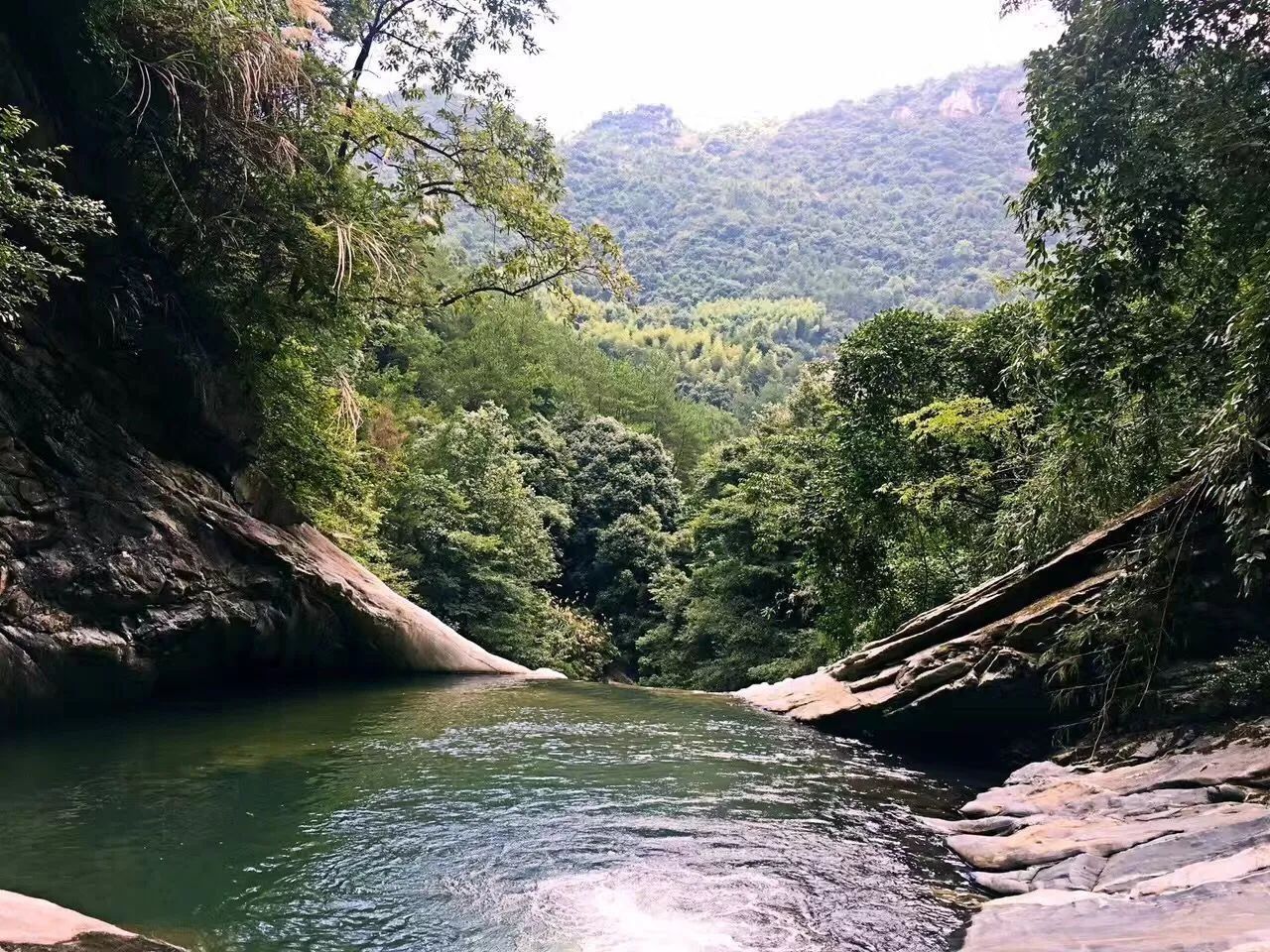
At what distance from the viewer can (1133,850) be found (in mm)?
6055

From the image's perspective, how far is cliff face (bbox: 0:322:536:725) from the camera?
1132 cm

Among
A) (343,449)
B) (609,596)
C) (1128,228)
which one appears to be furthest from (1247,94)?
(609,596)

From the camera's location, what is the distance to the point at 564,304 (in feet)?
61.5

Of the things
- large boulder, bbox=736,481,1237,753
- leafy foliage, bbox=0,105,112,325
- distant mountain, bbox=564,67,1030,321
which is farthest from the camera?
distant mountain, bbox=564,67,1030,321

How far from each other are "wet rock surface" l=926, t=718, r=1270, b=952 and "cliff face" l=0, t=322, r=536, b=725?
1102cm

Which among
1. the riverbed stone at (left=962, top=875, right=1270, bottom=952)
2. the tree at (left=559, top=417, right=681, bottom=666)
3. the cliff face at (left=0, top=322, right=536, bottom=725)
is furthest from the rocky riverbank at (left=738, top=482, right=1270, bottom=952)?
the tree at (left=559, top=417, right=681, bottom=666)

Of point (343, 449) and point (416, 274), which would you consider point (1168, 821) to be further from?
point (343, 449)

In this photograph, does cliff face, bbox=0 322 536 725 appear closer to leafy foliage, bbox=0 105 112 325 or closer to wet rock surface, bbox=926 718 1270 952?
leafy foliage, bbox=0 105 112 325

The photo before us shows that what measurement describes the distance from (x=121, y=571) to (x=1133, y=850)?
12627 millimetres

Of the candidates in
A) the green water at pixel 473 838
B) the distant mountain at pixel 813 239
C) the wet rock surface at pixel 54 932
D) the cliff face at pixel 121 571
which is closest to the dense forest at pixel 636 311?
the cliff face at pixel 121 571

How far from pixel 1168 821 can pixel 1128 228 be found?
509cm

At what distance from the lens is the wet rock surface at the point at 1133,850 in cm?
471

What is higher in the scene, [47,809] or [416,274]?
[416,274]

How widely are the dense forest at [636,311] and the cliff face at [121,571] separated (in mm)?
1429
